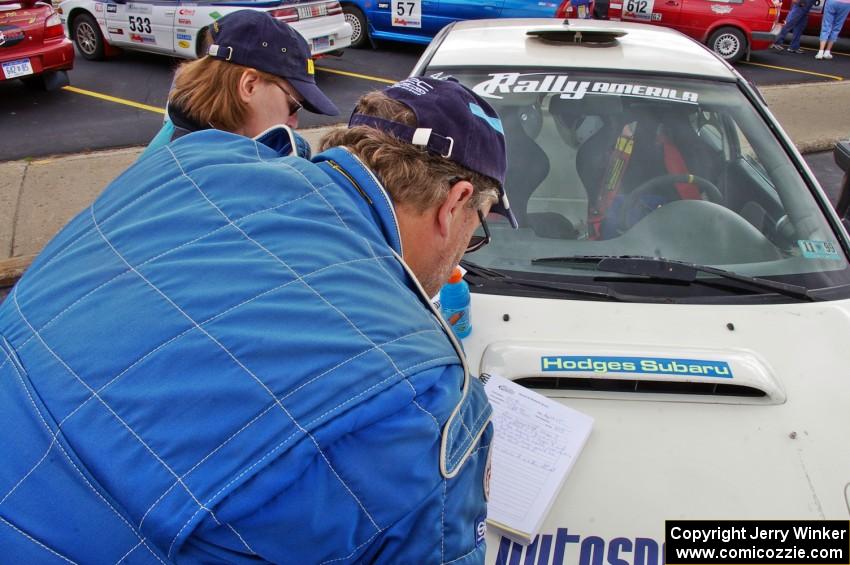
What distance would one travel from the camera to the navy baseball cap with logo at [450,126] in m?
1.24

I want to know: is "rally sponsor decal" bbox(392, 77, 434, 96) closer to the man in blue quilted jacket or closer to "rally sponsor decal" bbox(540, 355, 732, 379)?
the man in blue quilted jacket

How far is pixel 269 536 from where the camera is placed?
0.84 metres

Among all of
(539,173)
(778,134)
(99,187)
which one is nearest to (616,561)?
(539,173)

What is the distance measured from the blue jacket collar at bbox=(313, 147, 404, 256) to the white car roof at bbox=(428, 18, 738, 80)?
165 cm

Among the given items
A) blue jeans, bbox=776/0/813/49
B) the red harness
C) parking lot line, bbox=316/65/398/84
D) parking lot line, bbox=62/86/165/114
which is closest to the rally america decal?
the red harness

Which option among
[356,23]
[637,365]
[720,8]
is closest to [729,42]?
[720,8]

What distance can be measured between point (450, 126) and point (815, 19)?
500 inches

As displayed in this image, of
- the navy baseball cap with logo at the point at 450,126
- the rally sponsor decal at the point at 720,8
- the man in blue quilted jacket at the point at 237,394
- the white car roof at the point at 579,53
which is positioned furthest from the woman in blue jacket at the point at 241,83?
the rally sponsor decal at the point at 720,8

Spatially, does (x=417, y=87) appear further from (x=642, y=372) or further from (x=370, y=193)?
(x=642, y=372)

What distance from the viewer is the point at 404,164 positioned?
47.5 inches

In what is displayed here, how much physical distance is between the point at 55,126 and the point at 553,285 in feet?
20.3

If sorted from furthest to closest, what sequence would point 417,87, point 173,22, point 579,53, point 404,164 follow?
point 173,22 < point 579,53 < point 417,87 < point 404,164

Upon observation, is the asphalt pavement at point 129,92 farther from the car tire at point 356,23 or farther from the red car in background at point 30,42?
the red car in background at point 30,42

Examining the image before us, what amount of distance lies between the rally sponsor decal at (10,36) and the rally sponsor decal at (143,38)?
1734mm
